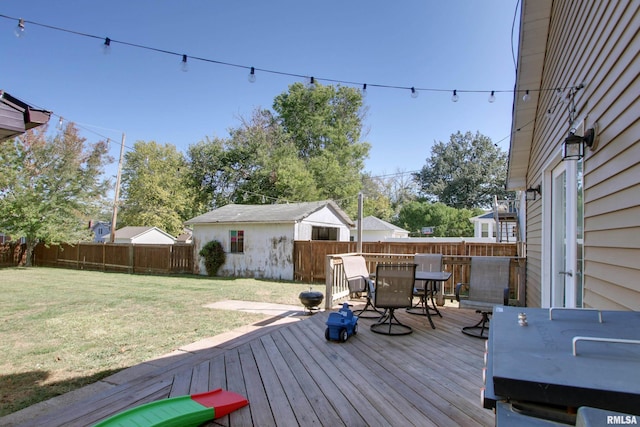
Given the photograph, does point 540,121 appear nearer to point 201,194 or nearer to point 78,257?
point 78,257

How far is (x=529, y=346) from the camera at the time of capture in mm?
1104

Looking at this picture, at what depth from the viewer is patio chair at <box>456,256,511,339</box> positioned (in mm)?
4613

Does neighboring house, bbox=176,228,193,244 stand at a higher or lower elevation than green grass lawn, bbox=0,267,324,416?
higher

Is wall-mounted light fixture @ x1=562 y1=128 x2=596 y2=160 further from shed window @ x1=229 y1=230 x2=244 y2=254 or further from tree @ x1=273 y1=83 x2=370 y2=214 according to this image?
tree @ x1=273 y1=83 x2=370 y2=214

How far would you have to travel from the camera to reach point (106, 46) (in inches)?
187

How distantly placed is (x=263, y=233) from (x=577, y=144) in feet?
39.8

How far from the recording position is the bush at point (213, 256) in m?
14.5

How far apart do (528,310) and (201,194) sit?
24.3 m

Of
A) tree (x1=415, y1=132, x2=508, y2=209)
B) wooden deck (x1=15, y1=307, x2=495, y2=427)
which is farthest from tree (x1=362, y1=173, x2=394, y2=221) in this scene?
wooden deck (x1=15, y1=307, x2=495, y2=427)

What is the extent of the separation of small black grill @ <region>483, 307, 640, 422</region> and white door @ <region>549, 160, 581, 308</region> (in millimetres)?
2399

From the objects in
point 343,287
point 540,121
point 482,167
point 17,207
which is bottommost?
point 343,287

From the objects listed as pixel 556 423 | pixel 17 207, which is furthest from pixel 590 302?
pixel 17 207

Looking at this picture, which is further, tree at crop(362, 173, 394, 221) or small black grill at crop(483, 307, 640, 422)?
tree at crop(362, 173, 394, 221)

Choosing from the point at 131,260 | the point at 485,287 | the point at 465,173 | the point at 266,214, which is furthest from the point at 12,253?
the point at 465,173
